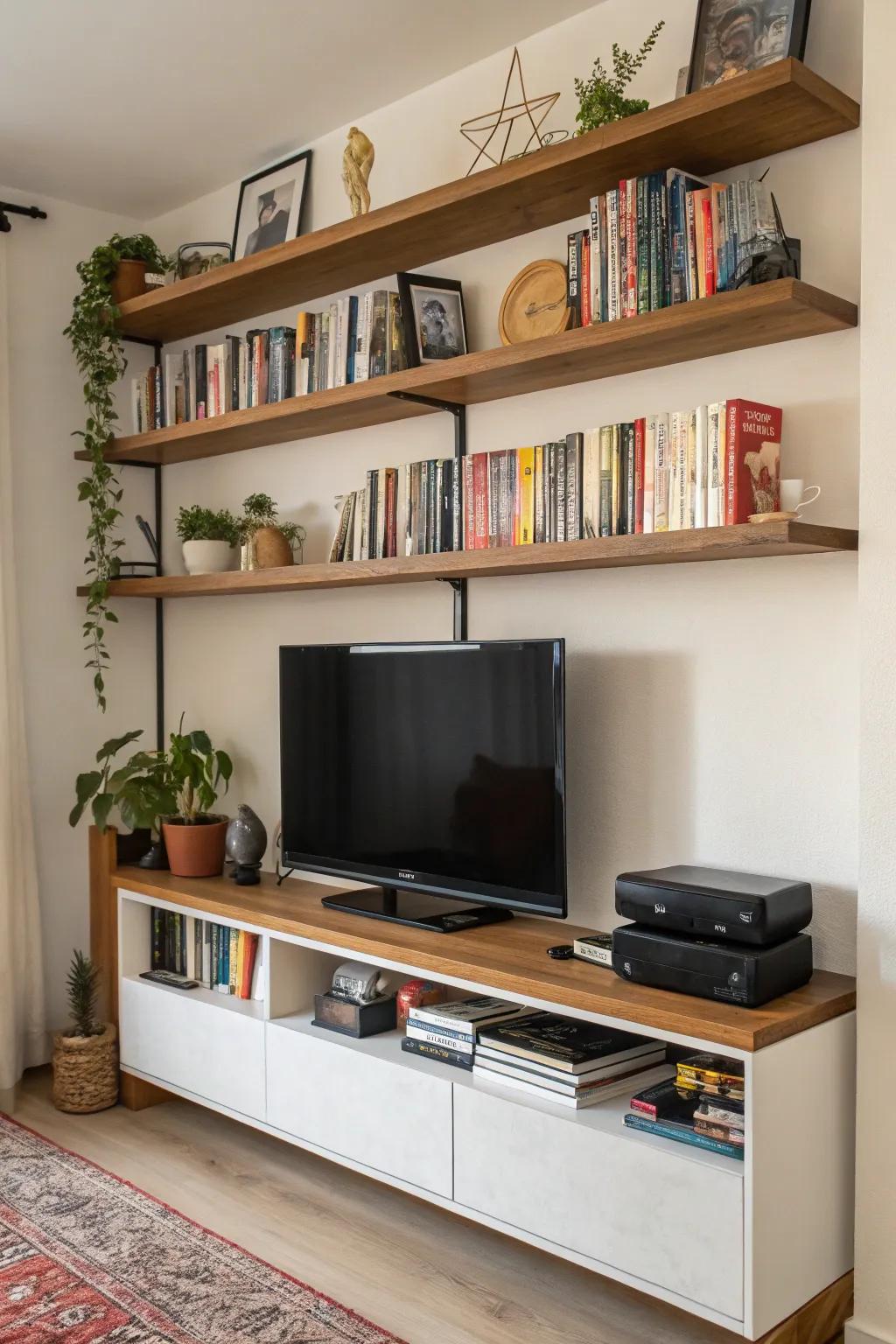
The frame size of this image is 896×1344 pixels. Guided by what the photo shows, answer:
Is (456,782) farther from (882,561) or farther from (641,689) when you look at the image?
(882,561)

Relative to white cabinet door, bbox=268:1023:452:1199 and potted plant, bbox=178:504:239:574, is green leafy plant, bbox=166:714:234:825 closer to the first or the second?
potted plant, bbox=178:504:239:574

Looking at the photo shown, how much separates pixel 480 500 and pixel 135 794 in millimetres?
1355

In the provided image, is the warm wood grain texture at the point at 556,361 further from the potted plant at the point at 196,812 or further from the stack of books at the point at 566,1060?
the stack of books at the point at 566,1060

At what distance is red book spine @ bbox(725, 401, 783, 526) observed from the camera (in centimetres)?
213

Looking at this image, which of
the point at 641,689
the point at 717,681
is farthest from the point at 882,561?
the point at 641,689

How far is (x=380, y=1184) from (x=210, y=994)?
2.17 ft

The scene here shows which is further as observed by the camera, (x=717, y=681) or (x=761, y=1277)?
(x=717, y=681)

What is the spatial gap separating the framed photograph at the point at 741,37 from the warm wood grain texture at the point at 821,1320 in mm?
2103

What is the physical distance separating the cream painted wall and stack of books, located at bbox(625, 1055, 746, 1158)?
2.12 metres

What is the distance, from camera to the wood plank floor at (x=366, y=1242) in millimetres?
2223

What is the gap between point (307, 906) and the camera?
2.92 m

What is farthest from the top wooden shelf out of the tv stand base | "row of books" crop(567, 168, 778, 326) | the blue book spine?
the blue book spine

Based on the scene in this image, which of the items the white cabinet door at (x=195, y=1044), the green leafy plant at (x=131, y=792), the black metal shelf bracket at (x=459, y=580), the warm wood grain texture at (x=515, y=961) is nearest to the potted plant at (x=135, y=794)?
the green leafy plant at (x=131, y=792)

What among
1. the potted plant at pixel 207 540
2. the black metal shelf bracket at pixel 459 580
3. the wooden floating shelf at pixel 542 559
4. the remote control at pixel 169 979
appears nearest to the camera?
the wooden floating shelf at pixel 542 559
